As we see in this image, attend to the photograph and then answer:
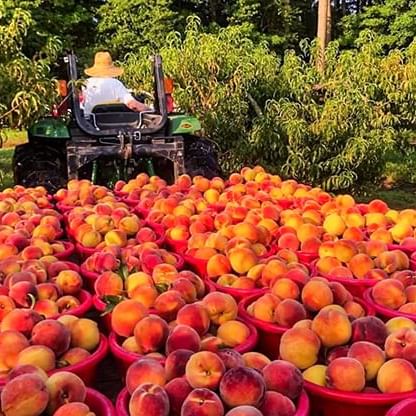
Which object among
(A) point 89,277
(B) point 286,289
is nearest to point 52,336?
(A) point 89,277

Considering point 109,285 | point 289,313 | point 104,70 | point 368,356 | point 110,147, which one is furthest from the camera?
point 104,70

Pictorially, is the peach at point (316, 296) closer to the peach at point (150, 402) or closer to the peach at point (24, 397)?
the peach at point (150, 402)

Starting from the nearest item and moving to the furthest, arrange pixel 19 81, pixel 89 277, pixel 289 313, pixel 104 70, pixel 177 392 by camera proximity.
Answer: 1. pixel 177 392
2. pixel 289 313
3. pixel 89 277
4. pixel 19 81
5. pixel 104 70

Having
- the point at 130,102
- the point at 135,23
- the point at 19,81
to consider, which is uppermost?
the point at 135,23

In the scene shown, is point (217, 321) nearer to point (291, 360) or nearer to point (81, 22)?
point (291, 360)

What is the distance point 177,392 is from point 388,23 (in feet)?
82.8

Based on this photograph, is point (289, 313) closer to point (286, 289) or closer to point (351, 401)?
point (286, 289)

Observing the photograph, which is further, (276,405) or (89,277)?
(89,277)

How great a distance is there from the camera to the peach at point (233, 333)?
174cm

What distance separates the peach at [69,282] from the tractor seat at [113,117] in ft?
11.4

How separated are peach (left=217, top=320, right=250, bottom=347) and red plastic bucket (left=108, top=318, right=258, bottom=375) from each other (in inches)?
0.6

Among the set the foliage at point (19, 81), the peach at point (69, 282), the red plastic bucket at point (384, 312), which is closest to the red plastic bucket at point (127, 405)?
the red plastic bucket at point (384, 312)

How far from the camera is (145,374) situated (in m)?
1.48

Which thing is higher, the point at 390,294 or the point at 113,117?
the point at 113,117
